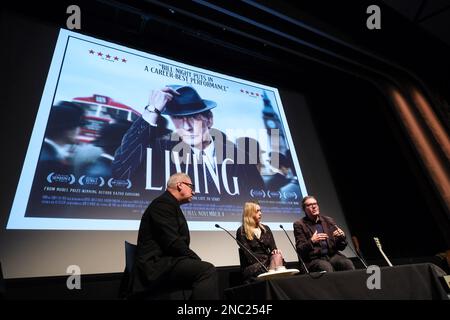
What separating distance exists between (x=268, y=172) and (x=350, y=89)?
1.96 meters

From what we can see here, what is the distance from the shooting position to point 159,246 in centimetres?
181

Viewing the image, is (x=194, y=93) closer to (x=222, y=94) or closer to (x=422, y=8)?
(x=222, y=94)

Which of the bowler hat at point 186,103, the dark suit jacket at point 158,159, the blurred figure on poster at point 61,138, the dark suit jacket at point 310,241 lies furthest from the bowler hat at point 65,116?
the dark suit jacket at point 310,241

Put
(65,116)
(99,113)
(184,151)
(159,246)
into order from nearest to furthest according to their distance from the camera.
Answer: (159,246), (65,116), (99,113), (184,151)

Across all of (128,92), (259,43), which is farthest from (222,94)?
(128,92)

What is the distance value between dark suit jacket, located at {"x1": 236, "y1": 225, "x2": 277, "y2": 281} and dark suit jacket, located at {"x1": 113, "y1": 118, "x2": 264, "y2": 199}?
68 cm

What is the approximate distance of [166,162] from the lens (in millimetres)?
2895

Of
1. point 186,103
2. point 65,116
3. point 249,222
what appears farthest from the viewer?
point 186,103

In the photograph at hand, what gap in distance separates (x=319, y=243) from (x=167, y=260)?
1.31 metres

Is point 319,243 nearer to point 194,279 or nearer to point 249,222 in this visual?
point 249,222

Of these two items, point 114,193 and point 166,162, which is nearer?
point 114,193

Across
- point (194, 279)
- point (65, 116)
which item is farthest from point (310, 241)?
point (65, 116)

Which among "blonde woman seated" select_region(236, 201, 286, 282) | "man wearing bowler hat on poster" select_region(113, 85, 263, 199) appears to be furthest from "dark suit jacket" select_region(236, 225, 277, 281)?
"man wearing bowler hat on poster" select_region(113, 85, 263, 199)

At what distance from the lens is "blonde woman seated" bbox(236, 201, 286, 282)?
220 cm
